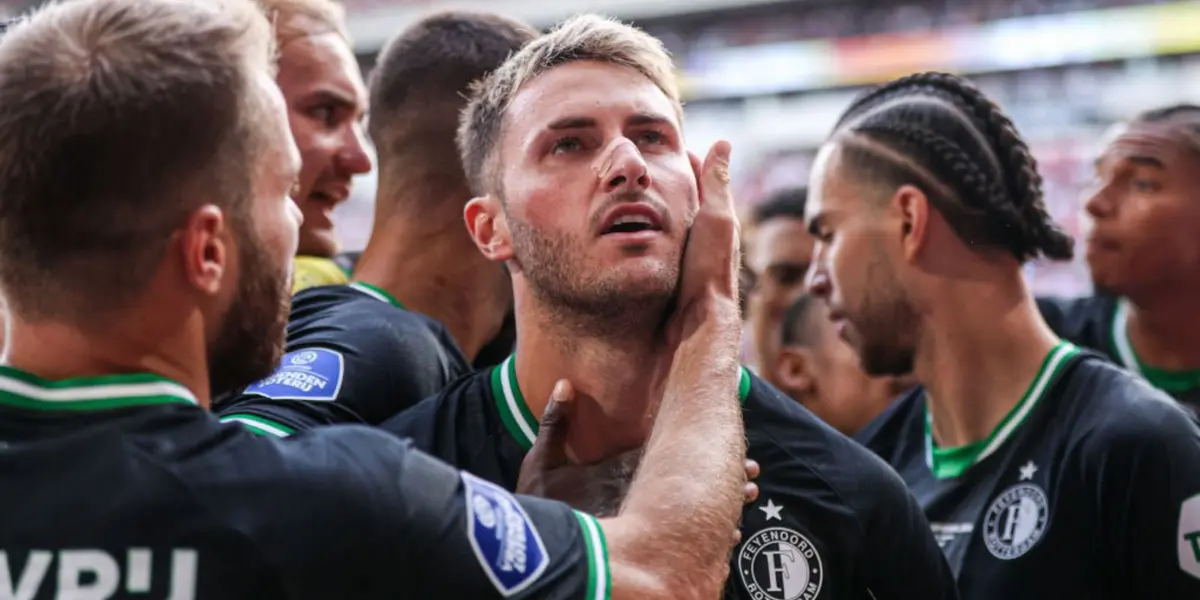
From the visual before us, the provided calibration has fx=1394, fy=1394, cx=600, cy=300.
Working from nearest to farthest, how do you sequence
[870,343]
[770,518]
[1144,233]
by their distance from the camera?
[770,518], [870,343], [1144,233]

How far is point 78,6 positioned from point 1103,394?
214 centimetres

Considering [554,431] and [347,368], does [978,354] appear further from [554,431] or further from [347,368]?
[347,368]

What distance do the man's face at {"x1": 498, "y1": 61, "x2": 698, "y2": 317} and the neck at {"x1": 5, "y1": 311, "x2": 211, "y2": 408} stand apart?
84 centimetres

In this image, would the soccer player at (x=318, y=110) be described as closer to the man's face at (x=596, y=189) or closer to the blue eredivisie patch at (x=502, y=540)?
the man's face at (x=596, y=189)

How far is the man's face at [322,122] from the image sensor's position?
346 cm

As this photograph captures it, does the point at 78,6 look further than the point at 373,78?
No

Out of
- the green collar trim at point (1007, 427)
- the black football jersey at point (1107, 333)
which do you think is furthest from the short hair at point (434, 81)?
the black football jersey at point (1107, 333)

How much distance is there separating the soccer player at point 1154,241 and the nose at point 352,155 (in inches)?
89.3

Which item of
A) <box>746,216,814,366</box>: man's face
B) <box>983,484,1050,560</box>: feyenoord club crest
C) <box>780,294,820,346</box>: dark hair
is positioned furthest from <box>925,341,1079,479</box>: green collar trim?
<box>746,216,814,366</box>: man's face

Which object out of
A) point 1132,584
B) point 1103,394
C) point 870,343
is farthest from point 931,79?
point 1132,584

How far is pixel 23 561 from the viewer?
1652 mm

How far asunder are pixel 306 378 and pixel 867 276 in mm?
1440

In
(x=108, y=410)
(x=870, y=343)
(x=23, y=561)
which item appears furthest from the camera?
(x=870, y=343)

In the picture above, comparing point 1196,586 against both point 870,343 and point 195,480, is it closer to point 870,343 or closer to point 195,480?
point 870,343
